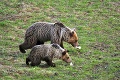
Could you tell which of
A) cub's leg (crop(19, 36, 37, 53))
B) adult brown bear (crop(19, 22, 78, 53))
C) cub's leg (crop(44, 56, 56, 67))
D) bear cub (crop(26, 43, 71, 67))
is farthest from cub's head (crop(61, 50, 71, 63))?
cub's leg (crop(19, 36, 37, 53))

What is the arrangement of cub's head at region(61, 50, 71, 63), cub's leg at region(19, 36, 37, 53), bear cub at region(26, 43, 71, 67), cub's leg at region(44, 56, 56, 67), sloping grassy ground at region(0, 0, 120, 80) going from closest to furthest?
sloping grassy ground at region(0, 0, 120, 80) → bear cub at region(26, 43, 71, 67) → cub's leg at region(44, 56, 56, 67) → cub's head at region(61, 50, 71, 63) → cub's leg at region(19, 36, 37, 53)

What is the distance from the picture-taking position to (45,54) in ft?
41.7

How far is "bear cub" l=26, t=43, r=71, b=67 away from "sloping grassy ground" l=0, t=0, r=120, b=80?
238 millimetres

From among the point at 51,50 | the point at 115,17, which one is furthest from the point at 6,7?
the point at 51,50

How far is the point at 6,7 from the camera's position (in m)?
20.4

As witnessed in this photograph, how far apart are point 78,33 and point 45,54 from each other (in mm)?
5438

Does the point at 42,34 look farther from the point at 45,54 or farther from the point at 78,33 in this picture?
the point at 78,33

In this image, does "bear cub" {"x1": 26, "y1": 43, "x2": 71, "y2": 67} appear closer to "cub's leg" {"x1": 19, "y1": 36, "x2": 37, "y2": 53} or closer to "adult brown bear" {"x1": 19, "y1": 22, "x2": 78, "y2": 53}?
"adult brown bear" {"x1": 19, "y1": 22, "x2": 78, "y2": 53}

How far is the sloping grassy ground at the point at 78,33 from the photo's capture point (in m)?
12.3

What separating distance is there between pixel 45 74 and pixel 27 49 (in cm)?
328

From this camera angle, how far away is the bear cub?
41.3 feet

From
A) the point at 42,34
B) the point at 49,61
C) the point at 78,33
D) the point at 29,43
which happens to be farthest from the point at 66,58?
the point at 78,33

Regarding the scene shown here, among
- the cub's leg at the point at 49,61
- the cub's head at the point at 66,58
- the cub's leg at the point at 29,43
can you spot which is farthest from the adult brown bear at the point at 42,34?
the cub's leg at the point at 49,61

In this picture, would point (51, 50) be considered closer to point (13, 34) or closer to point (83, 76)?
point (83, 76)
